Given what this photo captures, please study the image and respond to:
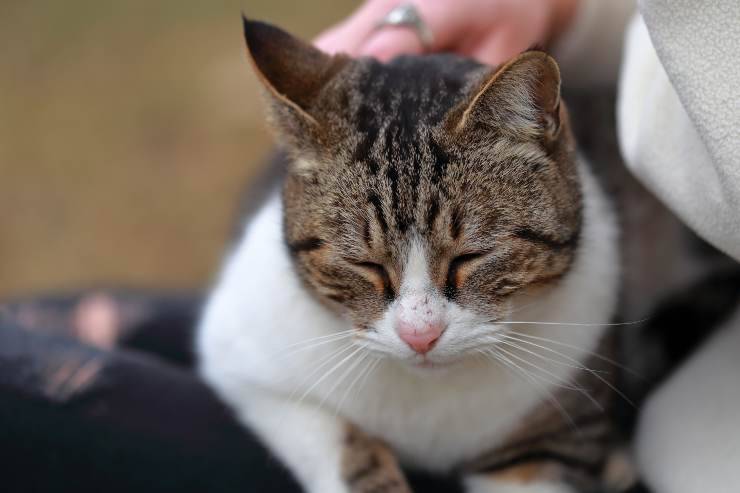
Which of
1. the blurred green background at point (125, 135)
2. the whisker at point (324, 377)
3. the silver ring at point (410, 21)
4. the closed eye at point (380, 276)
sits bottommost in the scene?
the blurred green background at point (125, 135)

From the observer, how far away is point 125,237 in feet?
8.87

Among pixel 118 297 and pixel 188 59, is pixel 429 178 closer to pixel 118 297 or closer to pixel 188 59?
pixel 118 297

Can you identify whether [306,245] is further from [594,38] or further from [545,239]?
[594,38]

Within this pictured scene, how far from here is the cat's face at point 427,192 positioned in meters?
1.00

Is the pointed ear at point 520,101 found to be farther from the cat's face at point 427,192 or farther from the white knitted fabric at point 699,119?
the white knitted fabric at point 699,119

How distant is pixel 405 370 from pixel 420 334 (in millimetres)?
204

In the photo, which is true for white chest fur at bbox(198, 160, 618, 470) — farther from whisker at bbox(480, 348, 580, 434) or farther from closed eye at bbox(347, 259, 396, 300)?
closed eye at bbox(347, 259, 396, 300)

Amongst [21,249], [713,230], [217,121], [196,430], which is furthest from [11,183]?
[713,230]

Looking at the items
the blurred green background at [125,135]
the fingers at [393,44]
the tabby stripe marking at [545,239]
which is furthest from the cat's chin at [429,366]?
the blurred green background at [125,135]

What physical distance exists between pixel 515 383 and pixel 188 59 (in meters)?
2.36

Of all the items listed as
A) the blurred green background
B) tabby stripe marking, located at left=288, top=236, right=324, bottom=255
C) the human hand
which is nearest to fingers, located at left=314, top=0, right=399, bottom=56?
the human hand

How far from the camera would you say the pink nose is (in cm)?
98

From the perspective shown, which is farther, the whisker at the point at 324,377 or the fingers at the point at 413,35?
the fingers at the point at 413,35

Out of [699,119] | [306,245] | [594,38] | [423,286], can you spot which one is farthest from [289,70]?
[594,38]
